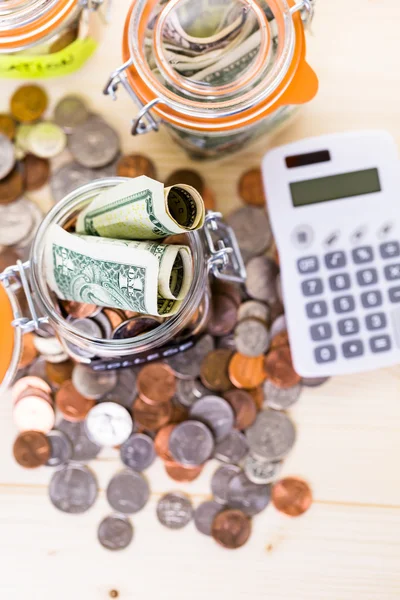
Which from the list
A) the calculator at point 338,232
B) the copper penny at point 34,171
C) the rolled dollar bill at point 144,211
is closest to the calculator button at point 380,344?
the calculator at point 338,232

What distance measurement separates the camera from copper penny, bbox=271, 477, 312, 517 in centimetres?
55

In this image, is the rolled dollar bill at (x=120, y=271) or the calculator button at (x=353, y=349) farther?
the calculator button at (x=353, y=349)

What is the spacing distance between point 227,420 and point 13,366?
192mm

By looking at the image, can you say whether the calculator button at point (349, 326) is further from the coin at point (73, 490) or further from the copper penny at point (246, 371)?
the coin at point (73, 490)

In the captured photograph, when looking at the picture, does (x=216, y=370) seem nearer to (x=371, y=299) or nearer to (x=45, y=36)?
(x=371, y=299)

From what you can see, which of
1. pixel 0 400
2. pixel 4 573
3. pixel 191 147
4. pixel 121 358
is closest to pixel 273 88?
pixel 191 147

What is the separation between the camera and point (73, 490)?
0.55m

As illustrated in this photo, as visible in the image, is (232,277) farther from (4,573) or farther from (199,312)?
(4,573)

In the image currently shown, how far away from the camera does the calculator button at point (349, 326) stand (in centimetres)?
54

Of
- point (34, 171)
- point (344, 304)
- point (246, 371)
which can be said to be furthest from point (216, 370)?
point (34, 171)

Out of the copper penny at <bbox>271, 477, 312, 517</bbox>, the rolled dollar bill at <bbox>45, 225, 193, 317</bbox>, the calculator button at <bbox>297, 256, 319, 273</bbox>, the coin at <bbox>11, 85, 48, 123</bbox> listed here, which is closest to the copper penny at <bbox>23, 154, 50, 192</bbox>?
the coin at <bbox>11, 85, 48, 123</bbox>

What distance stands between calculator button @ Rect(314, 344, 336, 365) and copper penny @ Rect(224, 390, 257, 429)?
7 cm

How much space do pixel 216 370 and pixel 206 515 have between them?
0.13m

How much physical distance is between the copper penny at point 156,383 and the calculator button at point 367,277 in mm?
187
